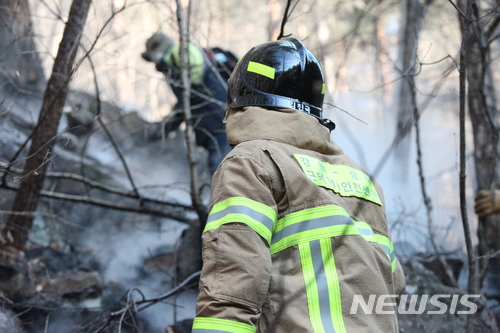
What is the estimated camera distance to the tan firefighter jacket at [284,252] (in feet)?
4.57

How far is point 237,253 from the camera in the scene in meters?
1.41

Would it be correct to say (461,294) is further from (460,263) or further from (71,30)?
(71,30)

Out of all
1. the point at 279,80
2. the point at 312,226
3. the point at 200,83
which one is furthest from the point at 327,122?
the point at 200,83

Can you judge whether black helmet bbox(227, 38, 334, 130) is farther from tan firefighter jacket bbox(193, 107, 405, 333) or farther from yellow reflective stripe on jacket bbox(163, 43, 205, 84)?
yellow reflective stripe on jacket bbox(163, 43, 205, 84)

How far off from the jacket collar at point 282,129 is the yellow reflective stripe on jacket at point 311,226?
13.0 inches

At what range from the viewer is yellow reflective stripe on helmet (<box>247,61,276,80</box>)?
1923mm

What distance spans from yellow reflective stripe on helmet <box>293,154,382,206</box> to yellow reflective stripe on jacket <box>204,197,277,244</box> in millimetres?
238

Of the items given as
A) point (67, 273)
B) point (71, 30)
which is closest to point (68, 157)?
point (67, 273)

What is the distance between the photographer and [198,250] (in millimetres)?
3734

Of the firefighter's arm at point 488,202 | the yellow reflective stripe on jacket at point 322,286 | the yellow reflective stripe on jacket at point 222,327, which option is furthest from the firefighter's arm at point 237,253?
the firefighter's arm at point 488,202

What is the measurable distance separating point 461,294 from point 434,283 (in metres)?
0.21

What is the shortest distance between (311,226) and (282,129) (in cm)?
45

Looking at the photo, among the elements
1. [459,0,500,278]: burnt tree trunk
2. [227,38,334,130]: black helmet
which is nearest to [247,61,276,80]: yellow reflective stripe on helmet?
[227,38,334,130]: black helmet

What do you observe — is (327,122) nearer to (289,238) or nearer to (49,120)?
(289,238)
